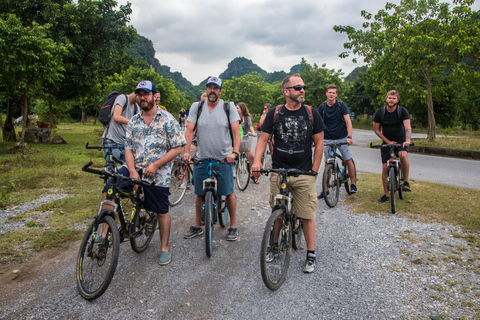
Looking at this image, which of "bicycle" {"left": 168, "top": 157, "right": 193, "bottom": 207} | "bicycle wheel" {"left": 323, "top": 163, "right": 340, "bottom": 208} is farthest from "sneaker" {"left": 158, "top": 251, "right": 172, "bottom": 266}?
"bicycle wheel" {"left": 323, "top": 163, "right": 340, "bottom": 208}

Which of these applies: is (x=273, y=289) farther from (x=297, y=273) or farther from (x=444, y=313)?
(x=444, y=313)

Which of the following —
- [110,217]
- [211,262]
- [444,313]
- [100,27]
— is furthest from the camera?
[100,27]

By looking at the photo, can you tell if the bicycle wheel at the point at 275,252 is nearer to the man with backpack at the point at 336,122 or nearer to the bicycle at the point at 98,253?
the bicycle at the point at 98,253

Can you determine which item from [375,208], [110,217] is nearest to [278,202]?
[110,217]

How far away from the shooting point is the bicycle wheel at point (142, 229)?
3.58m

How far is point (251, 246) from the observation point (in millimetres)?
4199

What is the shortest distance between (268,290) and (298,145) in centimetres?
152

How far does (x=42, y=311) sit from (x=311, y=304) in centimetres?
236

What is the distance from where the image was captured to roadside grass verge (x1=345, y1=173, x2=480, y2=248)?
4910mm

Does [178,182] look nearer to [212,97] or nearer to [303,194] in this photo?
[212,97]

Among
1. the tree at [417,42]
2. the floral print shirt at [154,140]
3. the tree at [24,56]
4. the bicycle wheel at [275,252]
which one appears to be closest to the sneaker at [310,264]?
the bicycle wheel at [275,252]

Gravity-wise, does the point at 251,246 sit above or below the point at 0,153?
below

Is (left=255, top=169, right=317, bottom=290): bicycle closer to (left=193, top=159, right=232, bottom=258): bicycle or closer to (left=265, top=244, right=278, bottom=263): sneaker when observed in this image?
(left=265, top=244, right=278, bottom=263): sneaker

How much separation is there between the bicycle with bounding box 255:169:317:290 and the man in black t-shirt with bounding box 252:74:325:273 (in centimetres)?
13
